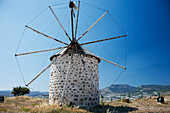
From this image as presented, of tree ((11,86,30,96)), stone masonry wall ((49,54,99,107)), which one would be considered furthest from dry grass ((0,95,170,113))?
tree ((11,86,30,96))

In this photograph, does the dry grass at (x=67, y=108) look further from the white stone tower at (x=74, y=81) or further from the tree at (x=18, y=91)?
the tree at (x=18, y=91)

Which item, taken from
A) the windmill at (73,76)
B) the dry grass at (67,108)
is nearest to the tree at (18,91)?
the dry grass at (67,108)

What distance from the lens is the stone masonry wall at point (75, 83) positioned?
8047 millimetres

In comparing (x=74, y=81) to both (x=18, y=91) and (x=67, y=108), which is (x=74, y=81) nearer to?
(x=67, y=108)

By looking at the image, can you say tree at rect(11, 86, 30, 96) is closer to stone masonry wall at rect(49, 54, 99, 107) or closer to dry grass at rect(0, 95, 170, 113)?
dry grass at rect(0, 95, 170, 113)

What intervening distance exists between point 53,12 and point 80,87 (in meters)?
6.83

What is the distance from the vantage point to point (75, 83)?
8.28 meters

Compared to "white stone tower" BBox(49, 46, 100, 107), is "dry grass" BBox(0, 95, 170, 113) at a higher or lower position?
lower

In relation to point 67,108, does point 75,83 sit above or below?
above

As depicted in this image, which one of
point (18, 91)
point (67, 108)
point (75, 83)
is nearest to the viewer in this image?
point (67, 108)

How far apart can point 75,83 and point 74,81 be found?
0.53 feet

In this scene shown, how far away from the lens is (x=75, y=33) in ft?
30.7

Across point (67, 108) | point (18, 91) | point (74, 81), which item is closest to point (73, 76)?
point (74, 81)

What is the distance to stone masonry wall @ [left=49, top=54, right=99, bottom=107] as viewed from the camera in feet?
26.4
